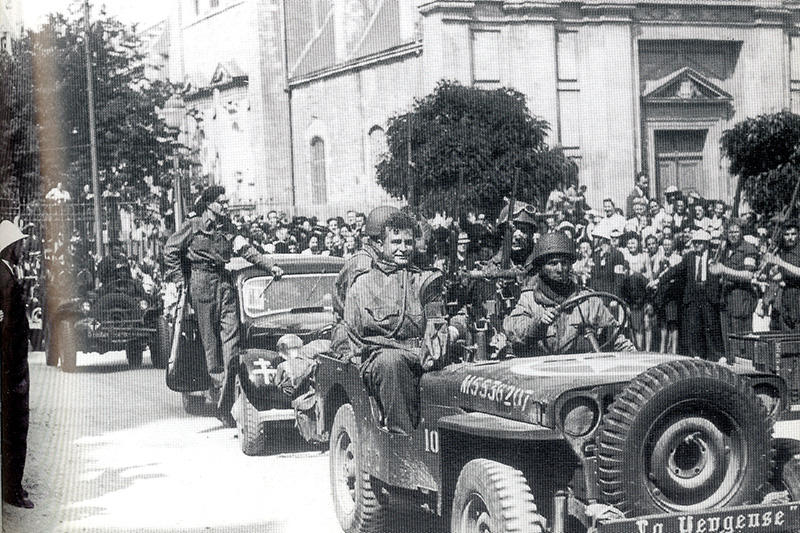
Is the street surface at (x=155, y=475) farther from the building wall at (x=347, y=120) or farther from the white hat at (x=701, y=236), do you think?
the building wall at (x=347, y=120)

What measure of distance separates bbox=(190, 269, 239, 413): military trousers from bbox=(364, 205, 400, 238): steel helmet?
3715mm

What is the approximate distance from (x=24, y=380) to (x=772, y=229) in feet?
23.4

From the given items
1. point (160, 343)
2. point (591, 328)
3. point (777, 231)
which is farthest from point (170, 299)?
point (591, 328)

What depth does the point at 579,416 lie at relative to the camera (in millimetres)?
4133

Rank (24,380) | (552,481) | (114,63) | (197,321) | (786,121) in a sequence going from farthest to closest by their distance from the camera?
1. (114,63)
2. (786,121)
3. (197,321)
4. (24,380)
5. (552,481)

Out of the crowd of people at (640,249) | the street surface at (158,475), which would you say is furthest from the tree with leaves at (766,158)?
the street surface at (158,475)

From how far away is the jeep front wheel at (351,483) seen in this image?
5.60 metres

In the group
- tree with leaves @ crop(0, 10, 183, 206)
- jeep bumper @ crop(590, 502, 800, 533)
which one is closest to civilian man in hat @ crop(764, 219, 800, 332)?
jeep bumper @ crop(590, 502, 800, 533)

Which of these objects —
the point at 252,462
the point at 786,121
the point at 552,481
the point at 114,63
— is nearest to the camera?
the point at 552,481

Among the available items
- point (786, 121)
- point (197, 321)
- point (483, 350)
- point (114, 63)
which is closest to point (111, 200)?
point (114, 63)

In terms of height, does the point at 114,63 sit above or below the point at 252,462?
above

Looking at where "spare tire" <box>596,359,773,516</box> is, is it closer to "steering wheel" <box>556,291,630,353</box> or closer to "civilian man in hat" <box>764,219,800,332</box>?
"steering wheel" <box>556,291,630,353</box>

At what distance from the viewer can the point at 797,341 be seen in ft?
26.8

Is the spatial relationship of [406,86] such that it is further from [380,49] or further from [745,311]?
[745,311]
